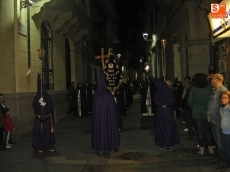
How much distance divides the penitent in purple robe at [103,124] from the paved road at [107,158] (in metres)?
0.24

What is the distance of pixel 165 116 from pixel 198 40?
7093 mm

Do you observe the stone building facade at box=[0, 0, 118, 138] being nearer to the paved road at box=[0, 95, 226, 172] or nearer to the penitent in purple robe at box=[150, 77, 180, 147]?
the paved road at box=[0, 95, 226, 172]

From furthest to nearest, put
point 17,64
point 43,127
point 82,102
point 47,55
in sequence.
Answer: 1. point 82,102
2. point 47,55
3. point 17,64
4. point 43,127

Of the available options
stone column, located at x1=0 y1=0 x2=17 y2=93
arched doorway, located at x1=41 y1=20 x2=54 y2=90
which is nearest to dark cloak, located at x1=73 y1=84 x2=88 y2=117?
arched doorway, located at x1=41 y1=20 x2=54 y2=90

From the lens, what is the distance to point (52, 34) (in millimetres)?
16844

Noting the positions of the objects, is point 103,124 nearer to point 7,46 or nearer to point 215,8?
point 215,8

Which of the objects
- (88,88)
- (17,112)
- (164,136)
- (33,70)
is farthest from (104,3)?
(164,136)

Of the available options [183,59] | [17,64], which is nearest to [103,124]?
[17,64]

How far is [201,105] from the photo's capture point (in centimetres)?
819

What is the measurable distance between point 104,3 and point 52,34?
20087 mm

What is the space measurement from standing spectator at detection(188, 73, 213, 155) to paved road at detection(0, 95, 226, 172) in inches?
18.7

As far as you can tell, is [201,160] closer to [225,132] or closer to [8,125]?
[225,132]

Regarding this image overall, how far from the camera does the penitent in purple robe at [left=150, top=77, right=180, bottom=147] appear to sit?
8891 mm

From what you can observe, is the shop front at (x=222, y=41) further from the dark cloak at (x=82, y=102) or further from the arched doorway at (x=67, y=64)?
the arched doorway at (x=67, y=64)
